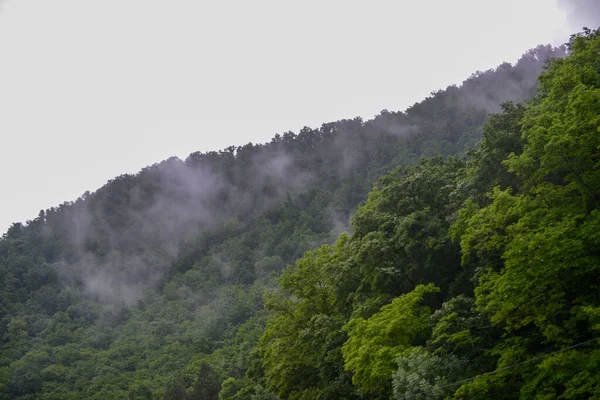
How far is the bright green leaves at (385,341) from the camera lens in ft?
76.6

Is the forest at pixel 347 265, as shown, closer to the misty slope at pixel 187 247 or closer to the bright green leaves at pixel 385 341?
the bright green leaves at pixel 385 341

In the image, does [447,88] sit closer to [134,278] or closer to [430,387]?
[134,278]

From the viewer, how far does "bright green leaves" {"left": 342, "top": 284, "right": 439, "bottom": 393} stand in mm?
23344

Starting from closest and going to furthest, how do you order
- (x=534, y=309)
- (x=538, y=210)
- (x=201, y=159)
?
(x=534, y=309), (x=538, y=210), (x=201, y=159)

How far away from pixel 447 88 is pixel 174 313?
85.4 m

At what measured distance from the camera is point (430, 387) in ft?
66.0

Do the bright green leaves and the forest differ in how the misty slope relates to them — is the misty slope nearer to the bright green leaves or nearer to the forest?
the forest

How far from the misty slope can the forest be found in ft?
1.76

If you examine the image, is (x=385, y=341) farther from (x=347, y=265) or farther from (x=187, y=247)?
(x=187, y=247)

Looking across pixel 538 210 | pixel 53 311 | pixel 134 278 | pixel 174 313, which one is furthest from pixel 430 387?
pixel 134 278

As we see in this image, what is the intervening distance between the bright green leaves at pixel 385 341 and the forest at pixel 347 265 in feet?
0.28

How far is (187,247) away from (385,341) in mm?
125106

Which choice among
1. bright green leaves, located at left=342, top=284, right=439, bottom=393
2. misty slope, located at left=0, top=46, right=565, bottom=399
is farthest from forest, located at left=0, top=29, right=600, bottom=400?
misty slope, located at left=0, top=46, right=565, bottom=399

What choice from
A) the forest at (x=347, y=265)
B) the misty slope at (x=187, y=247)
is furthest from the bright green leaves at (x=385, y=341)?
the misty slope at (x=187, y=247)
